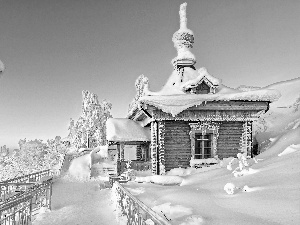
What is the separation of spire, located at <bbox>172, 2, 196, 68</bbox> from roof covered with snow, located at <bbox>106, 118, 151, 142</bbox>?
17.5ft

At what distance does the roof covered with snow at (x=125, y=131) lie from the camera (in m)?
17.8

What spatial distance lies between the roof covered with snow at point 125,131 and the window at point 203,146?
3578mm

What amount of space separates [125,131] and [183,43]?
7789 mm

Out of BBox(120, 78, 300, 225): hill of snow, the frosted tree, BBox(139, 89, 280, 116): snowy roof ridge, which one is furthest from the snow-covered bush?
the frosted tree

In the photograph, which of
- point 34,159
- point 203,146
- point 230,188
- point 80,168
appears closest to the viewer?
point 230,188

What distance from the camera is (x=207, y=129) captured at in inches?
623

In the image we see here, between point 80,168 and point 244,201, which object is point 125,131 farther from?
point 244,201

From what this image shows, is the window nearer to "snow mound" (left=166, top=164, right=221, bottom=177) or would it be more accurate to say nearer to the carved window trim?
the carved window trim

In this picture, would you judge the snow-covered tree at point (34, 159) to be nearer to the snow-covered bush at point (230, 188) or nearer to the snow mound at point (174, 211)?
the snow-covered bush at point (230, 188)

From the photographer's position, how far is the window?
15.9m

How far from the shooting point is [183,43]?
19.7 metres

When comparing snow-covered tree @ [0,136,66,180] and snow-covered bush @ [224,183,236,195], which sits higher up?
snow-covered bush @ [224,183,236,195]

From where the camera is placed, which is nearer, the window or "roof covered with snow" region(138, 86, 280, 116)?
"roof covered with snow" region(138, 86, 280, 116)

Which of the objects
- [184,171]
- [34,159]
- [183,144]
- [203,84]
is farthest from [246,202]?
[34,159]
